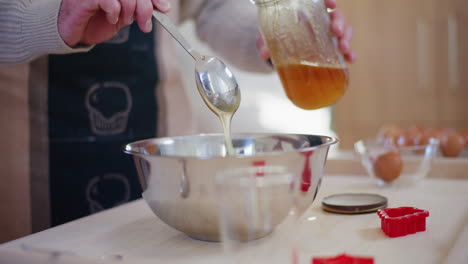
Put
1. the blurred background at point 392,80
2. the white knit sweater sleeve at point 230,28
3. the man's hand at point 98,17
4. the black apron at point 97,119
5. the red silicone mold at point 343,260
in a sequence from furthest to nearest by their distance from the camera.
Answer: the blurred background at point 392,80
the white knit sweater sleeve at point 230,28
the black apron at point 97,119
the man's hand at point 98,17
the red silicone mold at point 343,260

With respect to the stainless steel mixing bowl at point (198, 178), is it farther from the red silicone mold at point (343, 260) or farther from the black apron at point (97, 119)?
the black apron at point (97, 119)

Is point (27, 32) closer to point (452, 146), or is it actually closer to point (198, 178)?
point (198, 178)

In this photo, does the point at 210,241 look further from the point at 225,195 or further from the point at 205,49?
the point at 205,49

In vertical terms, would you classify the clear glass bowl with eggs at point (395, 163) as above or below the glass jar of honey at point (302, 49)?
below

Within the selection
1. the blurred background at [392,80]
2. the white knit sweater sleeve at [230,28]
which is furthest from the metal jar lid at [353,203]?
the blurred background at [392,80]

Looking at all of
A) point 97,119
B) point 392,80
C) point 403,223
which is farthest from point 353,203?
point 392,80

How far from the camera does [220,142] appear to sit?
2.07 feet

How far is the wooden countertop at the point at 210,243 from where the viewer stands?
461 millimetres

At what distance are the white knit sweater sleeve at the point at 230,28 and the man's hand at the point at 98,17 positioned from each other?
1.51 ft

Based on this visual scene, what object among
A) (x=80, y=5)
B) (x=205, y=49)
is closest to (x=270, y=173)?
(x=80, y=5)

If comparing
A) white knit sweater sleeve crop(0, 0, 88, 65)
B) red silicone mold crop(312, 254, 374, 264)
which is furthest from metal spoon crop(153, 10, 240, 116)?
red silicone mold crop(312, 254, 374, 264)

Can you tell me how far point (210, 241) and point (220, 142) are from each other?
16 centimetres

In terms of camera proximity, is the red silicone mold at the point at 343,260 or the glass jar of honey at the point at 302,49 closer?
the red silicone mold at the point at 343,260

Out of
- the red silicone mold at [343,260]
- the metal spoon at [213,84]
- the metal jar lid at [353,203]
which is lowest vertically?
the red silicone mold at [343,260]
